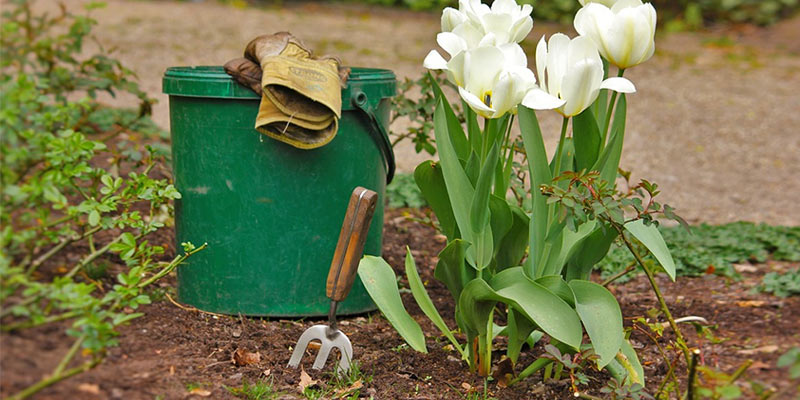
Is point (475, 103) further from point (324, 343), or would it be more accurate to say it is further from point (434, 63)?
point (324, 343)

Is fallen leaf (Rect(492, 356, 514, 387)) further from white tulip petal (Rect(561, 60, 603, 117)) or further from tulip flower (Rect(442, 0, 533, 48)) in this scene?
Answer: tulip flower (Rect(442, 0, 533, 48))

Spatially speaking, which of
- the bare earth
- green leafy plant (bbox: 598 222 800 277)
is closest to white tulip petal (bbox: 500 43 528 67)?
green leafy plant (bbox: 598 222 800 277)

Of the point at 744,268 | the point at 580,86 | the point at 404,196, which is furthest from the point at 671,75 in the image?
the point at 580,86

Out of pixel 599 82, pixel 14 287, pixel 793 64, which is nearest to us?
pixel 14 287

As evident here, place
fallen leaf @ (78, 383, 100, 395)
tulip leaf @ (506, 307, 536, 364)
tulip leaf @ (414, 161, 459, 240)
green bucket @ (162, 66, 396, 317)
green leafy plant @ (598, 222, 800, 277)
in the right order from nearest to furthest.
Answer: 1. fallen leaf @ (78, 383, 100, 395)
2. tulip leaf @ (506, 307, 536, 364)
3. tulip leaf @ (414, 161, 459, 240)
4. green bucket @ (162, 66, 396, 317)
5. green leafy plant @ (598, 222, 800, 277)

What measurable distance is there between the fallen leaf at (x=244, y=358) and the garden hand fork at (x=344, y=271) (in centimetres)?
9

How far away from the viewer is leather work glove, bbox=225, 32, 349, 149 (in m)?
2.37

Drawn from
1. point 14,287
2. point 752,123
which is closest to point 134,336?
point 14,287

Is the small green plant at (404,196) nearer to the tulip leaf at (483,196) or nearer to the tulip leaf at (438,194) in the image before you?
the tulip leaf at (438,194)

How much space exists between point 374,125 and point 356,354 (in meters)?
0.68

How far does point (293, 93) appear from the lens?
242 cm

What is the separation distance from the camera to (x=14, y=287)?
1653 millimetres

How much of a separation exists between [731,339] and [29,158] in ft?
6.56

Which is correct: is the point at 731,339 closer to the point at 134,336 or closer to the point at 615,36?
the point at 615,36
